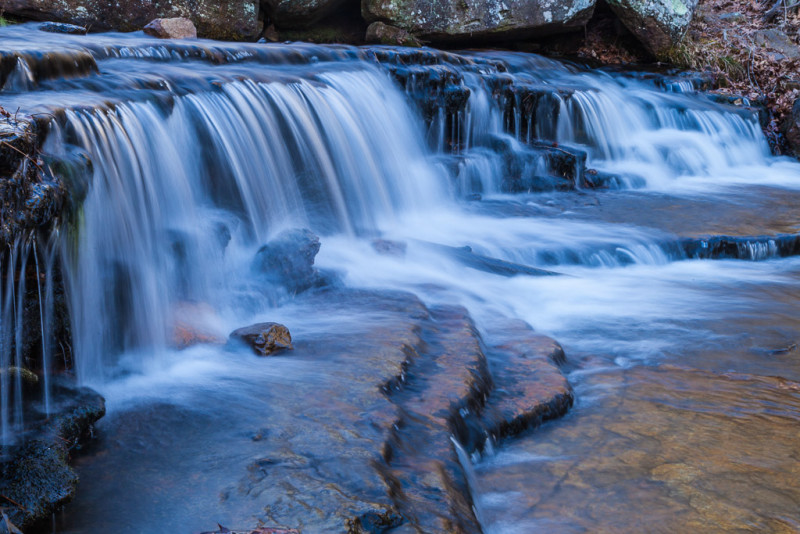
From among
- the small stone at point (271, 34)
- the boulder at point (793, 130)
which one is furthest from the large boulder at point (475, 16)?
the boulder at point (793, 130)

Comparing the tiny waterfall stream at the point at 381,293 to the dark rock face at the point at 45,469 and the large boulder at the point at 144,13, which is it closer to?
the dark rock face at the point at 45,469

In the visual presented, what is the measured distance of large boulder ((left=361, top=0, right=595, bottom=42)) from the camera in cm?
1159

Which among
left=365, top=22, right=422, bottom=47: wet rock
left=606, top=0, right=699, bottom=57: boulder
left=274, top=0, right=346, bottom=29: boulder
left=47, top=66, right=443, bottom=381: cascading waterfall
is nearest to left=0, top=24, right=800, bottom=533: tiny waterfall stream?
left=47, top=66, right=443, bottom=381: cascading waterfall

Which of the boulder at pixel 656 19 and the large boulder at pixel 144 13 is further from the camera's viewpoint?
the boulder at pixel 656 19

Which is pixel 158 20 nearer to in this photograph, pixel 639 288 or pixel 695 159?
pixel 639 288

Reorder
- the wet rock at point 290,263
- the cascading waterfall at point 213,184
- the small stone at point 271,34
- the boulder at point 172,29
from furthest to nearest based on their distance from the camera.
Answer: the small stone at point 271,34
the boulder at point 172,29
the wet rock at point 290,263
the cascading waterfall at point 213,184

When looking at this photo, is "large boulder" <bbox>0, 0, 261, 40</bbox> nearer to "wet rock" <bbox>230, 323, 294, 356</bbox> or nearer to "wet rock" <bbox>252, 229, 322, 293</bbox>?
"wet rock" <bbox>252, 229, 322, 293</bbox>

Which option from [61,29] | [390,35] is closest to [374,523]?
[61,29]

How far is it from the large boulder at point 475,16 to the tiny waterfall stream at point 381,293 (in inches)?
73.3

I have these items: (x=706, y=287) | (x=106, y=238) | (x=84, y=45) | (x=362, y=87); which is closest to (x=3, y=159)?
(x=106, y=238)

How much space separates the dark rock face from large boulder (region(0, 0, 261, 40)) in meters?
7.69

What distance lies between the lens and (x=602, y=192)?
9.09 meters

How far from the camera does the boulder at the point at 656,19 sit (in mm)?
12875

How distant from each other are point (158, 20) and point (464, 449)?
7.52m
